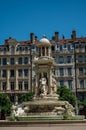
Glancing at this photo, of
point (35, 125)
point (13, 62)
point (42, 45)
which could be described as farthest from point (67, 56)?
point (35, 125)

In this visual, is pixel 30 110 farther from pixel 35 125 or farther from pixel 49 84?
pixel 35 125

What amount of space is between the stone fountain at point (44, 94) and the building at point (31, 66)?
45.1 metres

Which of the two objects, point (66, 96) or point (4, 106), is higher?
point (66, 96)

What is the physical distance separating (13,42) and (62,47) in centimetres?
1291

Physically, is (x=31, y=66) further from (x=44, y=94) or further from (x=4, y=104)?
(x=44, y=94)

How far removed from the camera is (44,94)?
31922 millimetres

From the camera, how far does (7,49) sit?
82188mm

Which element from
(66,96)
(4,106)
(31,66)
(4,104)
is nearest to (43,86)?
(66,96)

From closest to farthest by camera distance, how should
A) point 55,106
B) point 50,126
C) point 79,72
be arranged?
1. point 50,126
2. point 55,106
3. point 79,72

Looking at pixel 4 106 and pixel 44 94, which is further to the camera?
pixel 4 106

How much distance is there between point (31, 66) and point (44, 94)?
159ft

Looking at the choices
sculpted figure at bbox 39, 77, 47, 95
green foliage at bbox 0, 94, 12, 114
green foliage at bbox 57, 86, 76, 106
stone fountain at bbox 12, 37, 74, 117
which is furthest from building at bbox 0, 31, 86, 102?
sculpted figure at bbox 39, 77, 47, 95

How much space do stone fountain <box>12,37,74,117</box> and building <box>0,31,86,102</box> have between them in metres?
45.1

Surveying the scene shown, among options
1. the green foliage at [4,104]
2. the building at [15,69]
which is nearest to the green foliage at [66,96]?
the green foliage at [4,104]
